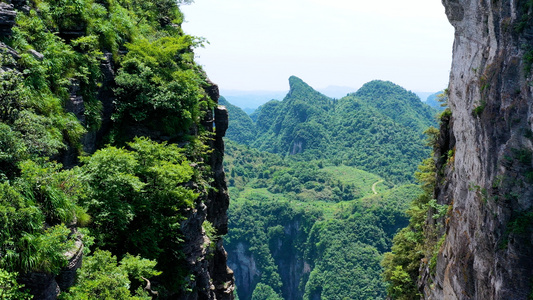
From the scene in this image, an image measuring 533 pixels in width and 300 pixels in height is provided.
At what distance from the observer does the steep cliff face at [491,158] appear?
1171cm

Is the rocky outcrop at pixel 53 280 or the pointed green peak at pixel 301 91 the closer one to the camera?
the rocky outcrop at pixel 53 280

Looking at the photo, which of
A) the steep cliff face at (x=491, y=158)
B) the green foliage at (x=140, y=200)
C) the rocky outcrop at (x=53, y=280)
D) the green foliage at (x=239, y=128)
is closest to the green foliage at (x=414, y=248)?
the steep cliff face at (x=491, y=158)

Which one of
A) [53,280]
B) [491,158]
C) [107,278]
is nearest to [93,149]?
[107,278]

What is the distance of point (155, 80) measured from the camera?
14820 millimetres

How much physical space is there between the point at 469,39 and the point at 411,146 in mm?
122145

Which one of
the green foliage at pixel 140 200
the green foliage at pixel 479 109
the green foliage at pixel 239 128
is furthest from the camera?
the green foliage at pixel 239 128

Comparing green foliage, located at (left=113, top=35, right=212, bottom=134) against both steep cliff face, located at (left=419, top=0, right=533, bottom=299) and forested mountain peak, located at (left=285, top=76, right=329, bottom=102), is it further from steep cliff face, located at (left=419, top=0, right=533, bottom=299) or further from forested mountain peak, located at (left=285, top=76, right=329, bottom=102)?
forested mountain peak, located at (left=285, top=76, right=329, bottom=102)

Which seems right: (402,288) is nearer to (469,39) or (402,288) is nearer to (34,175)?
(469,39)

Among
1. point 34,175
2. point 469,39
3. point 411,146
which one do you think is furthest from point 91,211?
point 411,146

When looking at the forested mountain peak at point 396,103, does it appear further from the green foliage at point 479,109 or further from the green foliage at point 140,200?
the green foliage at point 140,200

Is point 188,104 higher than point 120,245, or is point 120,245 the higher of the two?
point 188,104

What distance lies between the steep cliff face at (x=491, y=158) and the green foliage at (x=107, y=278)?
10540 mm

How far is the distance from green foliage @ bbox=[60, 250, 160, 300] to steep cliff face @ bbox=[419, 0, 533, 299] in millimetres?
10540

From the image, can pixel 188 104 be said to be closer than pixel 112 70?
No
